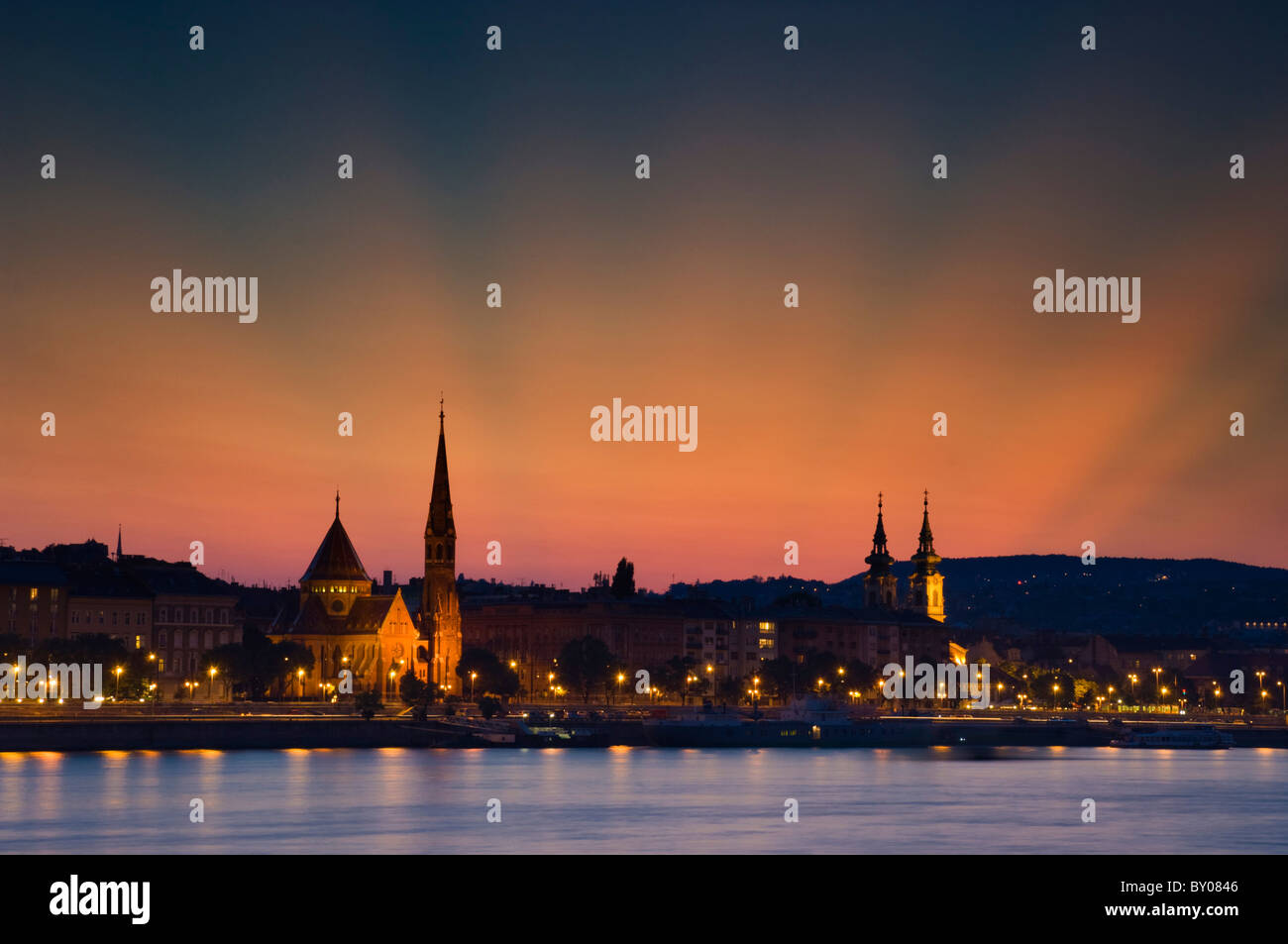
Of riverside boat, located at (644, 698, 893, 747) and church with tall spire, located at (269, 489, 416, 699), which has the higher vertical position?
church with tall spire, located at (269, 489, 416, 699)

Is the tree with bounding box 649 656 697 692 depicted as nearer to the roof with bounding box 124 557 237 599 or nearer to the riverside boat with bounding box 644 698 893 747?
the riverside boat with bounding box 644 698 893 747

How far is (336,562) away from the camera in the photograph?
160 m

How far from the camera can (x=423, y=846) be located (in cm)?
5350

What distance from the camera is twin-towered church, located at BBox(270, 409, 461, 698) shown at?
154 m

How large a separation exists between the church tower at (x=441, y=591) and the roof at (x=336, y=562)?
600 centimetres

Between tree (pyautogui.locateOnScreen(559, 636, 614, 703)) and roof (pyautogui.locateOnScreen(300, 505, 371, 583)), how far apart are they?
19.9m

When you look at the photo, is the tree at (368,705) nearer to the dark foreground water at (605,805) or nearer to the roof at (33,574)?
the dark foreground water at (605,805)

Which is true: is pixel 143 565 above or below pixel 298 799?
above

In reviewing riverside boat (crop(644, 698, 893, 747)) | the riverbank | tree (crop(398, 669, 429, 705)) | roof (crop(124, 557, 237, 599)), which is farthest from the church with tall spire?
the riverbank
